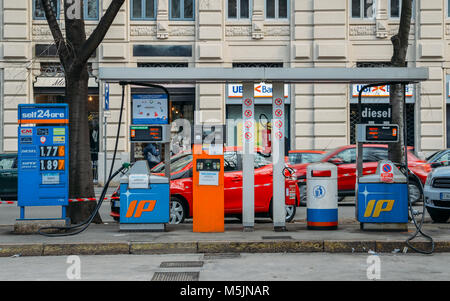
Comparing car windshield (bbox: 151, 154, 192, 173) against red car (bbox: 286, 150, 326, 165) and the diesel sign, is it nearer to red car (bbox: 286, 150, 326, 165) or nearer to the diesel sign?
the diesel sign

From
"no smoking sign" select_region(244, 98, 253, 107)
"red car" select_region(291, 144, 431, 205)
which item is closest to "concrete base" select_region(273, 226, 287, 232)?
"no smoking sign" select_region(244, 98, 253, 107)

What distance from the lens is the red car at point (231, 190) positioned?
45.2ft

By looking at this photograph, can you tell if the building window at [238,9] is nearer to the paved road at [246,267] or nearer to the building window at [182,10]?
the building window at [182,10]

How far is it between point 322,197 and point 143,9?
16.4 m

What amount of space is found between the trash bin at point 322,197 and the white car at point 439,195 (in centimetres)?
294

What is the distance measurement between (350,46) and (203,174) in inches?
613

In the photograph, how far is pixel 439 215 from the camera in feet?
45.3

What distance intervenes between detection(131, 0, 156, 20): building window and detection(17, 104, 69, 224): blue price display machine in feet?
48.7

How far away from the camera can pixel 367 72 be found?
1102 cm

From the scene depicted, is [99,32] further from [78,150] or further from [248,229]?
[248,229]

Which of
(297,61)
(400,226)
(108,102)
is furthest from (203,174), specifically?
(297,61)
